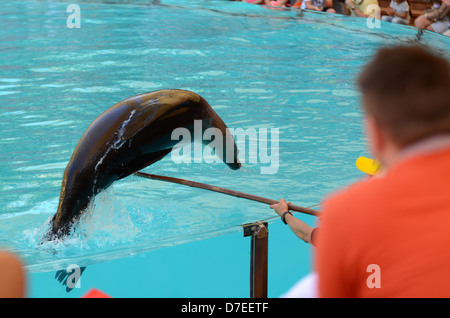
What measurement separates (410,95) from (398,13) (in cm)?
1075

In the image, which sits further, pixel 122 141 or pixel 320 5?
pixel 320 5

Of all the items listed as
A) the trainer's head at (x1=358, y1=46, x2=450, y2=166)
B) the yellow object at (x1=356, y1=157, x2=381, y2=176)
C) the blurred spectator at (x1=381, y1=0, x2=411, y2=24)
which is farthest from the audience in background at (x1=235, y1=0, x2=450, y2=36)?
the trainer's head at (x1=358, y1=46, x2=450, y2=166)

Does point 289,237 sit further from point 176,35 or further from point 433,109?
point 176,35

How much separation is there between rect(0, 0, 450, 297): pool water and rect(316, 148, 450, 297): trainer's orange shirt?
47.6 inches

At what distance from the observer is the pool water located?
2.71m

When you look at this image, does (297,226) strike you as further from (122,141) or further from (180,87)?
(180,87)

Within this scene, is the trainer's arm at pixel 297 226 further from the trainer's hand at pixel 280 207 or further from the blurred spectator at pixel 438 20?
the blurred spectator at pixel 438 20

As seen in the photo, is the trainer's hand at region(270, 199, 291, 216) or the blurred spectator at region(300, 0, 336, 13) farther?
the blurred spectator at region(300, 0, 336, 13)

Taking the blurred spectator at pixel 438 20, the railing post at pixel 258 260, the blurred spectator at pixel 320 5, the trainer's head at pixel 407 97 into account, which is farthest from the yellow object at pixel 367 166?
the blurred spectator at pixel 320 5

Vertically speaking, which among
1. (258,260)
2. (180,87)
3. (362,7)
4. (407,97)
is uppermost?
(362,7)

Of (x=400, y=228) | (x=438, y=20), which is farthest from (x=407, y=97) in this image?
(x=438, y=20)

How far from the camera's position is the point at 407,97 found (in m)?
1.23

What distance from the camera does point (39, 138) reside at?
16.9 ft

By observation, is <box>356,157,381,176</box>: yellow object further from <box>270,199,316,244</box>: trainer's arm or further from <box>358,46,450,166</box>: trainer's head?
<box>358,46,450,166</box>: trainer's head
